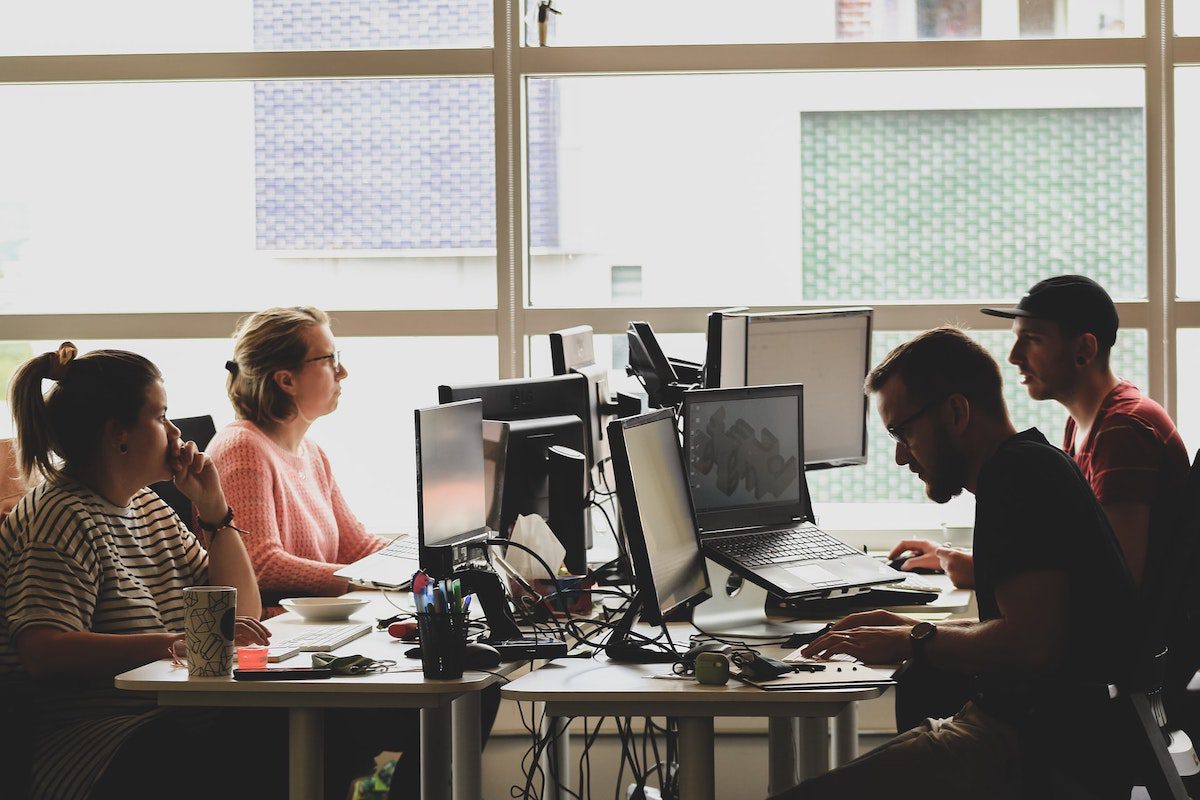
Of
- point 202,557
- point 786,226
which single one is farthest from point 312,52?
point 202,557

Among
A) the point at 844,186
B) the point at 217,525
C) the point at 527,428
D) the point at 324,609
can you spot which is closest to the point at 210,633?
the point at 324,609

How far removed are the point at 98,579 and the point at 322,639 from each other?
1.29 feet

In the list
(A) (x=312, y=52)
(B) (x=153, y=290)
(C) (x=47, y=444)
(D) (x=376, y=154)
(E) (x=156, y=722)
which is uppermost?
(A) (x=312, y=52)

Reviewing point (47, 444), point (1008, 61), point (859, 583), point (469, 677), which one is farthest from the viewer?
point (1008, 61)

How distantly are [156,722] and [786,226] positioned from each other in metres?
A: 2.41

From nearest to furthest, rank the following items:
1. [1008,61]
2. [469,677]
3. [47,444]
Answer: [469,677]
[47,444]
[1008,61]

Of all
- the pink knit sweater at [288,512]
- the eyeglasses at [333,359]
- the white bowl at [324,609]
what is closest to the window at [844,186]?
the eyeglasses at [333,359]

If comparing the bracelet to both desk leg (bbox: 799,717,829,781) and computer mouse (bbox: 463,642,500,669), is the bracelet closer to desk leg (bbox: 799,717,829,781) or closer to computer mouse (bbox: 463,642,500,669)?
computer mouse (bbox: 463,642,500,669)

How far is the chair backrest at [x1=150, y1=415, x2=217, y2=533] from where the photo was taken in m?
3.07

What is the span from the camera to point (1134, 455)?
2725mm

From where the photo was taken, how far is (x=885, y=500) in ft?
12.7

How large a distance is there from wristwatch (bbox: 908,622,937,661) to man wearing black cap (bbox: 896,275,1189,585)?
883mm

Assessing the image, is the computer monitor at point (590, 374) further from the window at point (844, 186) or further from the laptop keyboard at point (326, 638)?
the laptop keyboard at point (326, 638)

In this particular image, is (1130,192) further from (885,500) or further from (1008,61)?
(885,500)
